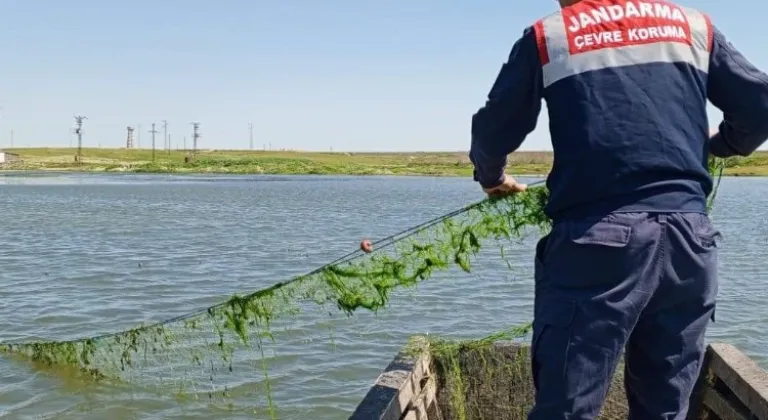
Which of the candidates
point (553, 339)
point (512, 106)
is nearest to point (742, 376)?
point (553, 339)

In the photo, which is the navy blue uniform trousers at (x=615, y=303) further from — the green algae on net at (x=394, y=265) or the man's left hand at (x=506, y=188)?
the green algae on net at (x=394, y=265)

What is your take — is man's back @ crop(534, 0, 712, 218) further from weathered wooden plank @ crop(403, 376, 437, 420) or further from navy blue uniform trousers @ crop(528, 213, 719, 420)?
weathered wooden plank @ crop(403, 376, 437, 420)

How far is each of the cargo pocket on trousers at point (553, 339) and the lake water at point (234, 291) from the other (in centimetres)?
563

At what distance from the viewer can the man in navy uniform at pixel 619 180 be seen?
254cm

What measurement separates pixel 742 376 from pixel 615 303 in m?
2.32

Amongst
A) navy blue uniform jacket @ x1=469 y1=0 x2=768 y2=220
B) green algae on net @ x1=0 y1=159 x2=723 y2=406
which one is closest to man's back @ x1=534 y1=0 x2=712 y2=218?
navy blue uniform jacket @ x1=469 y1=0 x2=768 y2=220

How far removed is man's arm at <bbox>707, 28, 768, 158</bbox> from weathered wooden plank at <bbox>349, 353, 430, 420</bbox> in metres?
2.36

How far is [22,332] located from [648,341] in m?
10.9

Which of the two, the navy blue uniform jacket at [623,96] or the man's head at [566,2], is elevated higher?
the man's head at [566,2]

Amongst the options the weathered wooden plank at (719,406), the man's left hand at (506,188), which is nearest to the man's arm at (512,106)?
the man's left hand at (506,188)

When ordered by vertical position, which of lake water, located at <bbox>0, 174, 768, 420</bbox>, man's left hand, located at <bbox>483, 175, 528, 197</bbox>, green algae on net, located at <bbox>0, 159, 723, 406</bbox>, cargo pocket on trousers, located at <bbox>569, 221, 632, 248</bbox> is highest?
man's left hand, located at <bbox>483, 175, 528, 197</bbox>

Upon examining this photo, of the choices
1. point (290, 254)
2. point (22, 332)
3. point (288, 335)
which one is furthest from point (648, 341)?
point (290, 254)

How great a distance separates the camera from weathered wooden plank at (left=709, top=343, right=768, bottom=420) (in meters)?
4.09

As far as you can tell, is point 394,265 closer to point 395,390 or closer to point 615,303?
point 395,390
